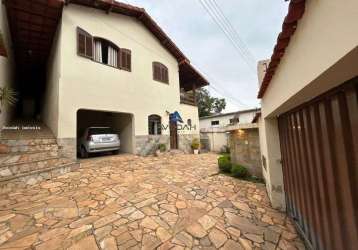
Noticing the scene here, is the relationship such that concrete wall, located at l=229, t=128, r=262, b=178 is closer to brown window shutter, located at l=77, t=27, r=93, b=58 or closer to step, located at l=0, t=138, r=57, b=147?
step, located at l=0, t=138, r=57, b=147

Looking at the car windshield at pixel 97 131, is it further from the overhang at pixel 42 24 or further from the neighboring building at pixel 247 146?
the neighboring building at pixel 247 146

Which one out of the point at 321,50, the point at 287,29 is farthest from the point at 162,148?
the point at 321,50

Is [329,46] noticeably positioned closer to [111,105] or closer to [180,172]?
[180,172]

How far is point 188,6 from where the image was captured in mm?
6043

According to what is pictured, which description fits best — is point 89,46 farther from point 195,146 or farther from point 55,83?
point 195,146

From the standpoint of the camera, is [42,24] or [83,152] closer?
[42,24]

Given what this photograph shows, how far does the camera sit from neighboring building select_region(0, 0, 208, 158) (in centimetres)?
698

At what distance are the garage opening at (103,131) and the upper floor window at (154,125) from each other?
1.35m

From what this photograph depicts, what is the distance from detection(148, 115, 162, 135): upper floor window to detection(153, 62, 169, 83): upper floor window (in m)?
2.70

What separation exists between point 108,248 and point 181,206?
1.77m

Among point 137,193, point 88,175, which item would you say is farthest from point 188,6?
point 88,175

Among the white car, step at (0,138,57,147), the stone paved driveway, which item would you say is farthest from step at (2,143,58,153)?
the stone paved driveway

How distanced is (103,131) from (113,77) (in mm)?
2959

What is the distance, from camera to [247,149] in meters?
6.43
